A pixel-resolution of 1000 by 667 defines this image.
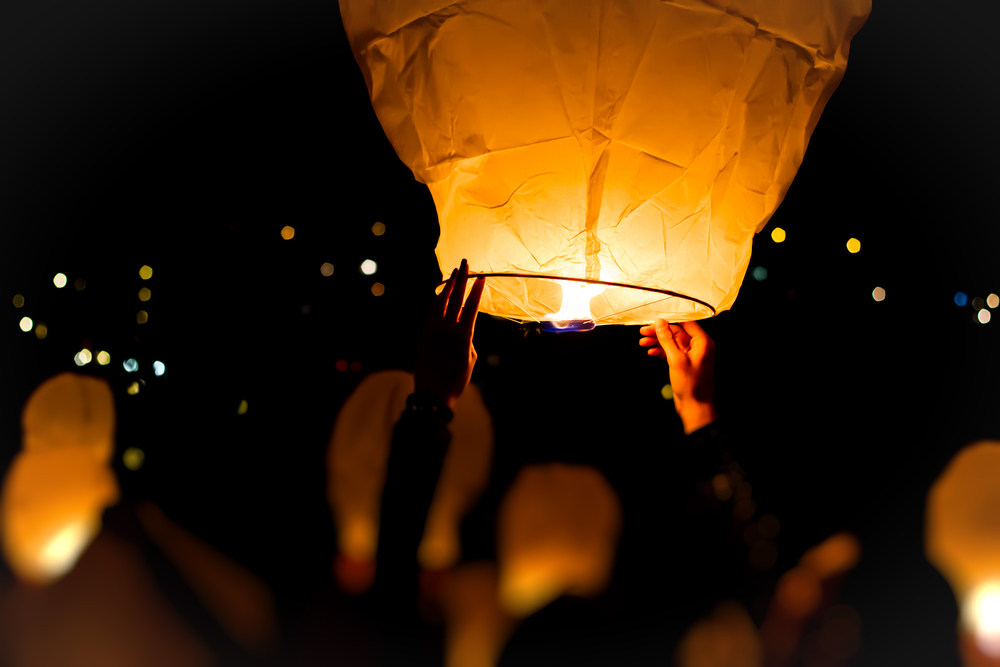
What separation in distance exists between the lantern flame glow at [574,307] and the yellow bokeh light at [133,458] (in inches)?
41.5

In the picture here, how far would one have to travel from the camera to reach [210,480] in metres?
1.19

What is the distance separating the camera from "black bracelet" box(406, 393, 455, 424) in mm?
644

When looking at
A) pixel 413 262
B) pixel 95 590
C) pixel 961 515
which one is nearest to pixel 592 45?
pixel 413 262

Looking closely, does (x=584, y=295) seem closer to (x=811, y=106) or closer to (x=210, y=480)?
(x=811, y=106)

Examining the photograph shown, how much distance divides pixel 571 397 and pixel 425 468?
576mm

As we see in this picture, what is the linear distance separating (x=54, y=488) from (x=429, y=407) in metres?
1.27

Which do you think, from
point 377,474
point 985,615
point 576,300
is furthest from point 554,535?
point 985,615

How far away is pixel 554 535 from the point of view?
1.32 m

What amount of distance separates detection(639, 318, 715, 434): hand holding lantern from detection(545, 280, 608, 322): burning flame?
0.24 metres

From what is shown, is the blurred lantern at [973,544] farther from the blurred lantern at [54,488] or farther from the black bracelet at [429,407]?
the blurred lantern at [54,488]

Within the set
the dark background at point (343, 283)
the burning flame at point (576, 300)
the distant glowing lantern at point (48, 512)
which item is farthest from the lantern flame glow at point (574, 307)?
the distant glowing lantern at point (48, 512)

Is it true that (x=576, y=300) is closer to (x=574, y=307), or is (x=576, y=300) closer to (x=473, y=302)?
(x=574, y=307)

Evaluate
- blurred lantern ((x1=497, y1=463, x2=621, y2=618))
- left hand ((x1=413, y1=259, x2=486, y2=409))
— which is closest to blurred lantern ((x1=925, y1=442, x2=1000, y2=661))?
blurred lantern ((x1=497, y1=463, x2=621, y2=618))

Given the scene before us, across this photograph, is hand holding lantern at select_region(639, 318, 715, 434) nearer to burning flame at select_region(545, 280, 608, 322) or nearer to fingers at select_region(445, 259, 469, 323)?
burning flame at select_region(545, 280, 608, 322)
